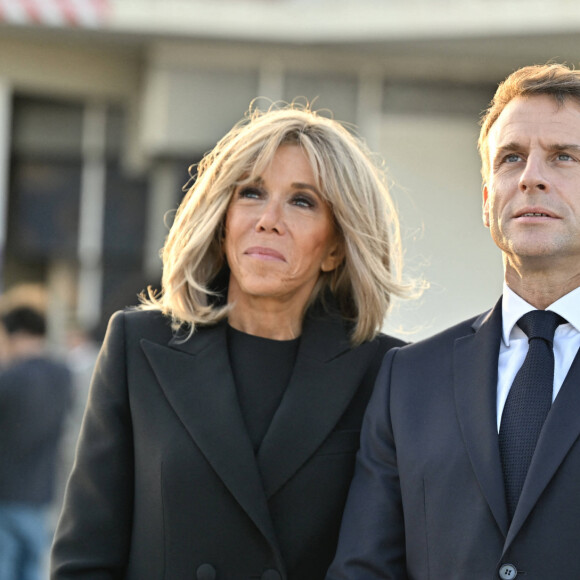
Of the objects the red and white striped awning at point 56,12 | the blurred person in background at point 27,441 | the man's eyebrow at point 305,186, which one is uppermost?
the red and white striped awning at point 56,12

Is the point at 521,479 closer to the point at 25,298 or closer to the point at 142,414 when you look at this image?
the point at 142,414

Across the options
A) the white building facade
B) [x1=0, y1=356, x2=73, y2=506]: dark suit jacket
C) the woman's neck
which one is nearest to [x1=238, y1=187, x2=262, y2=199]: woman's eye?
the woman's neck

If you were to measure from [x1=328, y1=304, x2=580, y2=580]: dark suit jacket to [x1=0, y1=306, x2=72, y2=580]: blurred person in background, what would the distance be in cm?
450

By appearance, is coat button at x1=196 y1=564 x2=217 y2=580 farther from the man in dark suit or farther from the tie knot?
the tie knot

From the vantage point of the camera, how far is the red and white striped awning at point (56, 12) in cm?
1169

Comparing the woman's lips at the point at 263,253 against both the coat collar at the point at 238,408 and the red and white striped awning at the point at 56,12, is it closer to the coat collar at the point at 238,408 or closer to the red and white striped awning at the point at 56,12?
the coat collar at the point at 238,408

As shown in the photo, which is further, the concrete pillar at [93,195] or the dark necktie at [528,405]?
the concrete pillar at [93,195]

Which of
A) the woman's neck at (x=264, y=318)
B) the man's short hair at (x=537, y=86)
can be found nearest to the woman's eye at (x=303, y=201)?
the woman's neck at (x=264, y=318)

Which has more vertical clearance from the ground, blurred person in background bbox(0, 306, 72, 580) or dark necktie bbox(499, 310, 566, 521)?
dark necktie bbox(499, 310, 566, 521)

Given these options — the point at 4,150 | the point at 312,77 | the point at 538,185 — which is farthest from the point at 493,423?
the point at 4,150

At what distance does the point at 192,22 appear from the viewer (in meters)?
11.8

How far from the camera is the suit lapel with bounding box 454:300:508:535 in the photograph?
2592 mm

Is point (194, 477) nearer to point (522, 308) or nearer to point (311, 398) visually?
point (311, 398)

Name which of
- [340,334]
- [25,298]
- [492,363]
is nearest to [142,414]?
[340,334]
